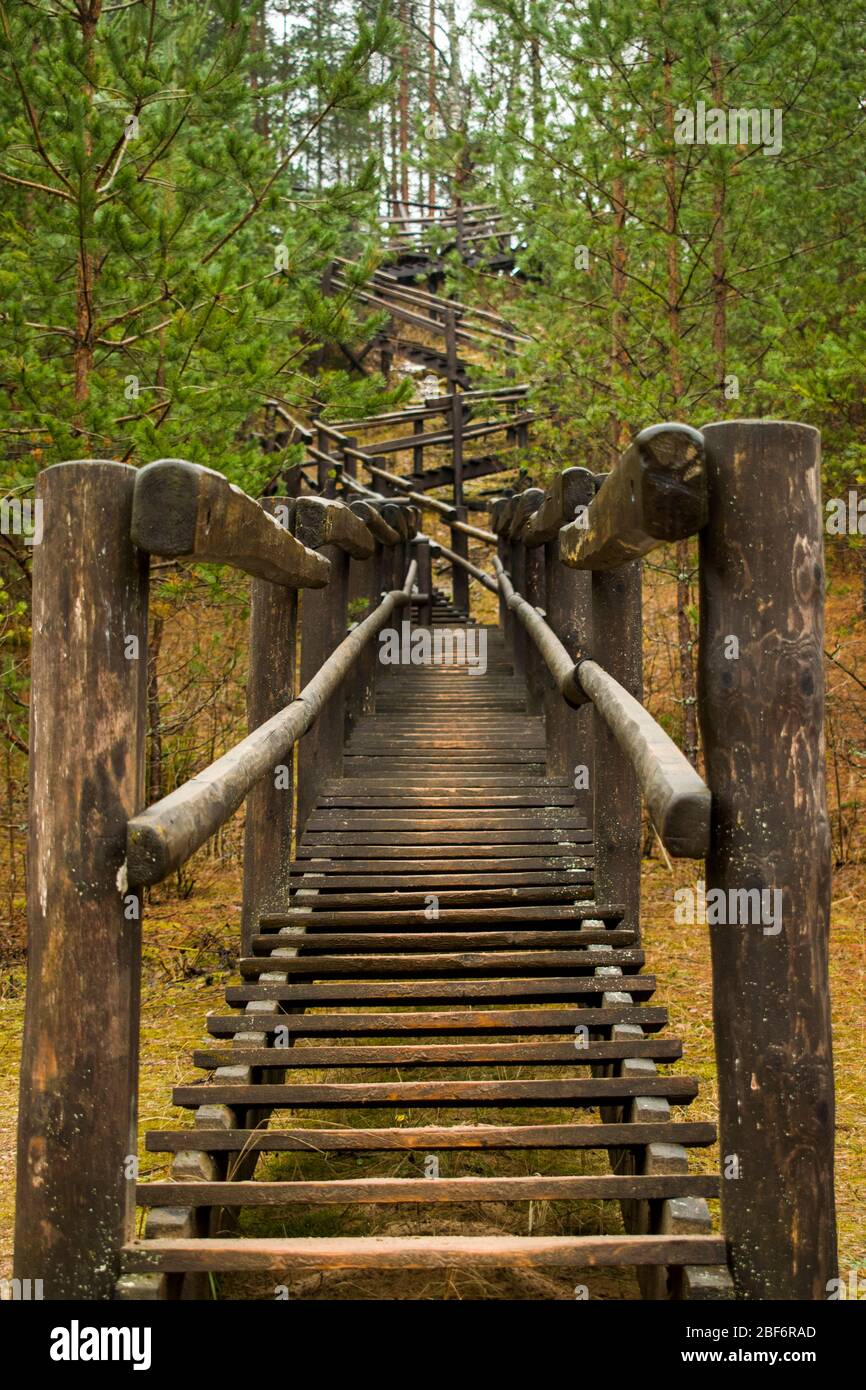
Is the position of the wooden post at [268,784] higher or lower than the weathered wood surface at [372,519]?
lower

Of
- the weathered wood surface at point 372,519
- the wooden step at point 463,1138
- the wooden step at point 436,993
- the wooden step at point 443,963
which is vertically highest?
the weathered wood surface at point 372,519

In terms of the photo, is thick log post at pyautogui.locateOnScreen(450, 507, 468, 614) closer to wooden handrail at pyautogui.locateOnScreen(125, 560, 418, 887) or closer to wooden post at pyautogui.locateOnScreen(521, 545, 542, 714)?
wooden post at pyautogui.locateOnScreen(521, 545, 542, 714)

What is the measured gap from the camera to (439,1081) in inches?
139

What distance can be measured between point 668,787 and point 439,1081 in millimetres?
1629

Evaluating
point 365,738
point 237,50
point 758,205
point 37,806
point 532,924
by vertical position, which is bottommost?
point 532,924

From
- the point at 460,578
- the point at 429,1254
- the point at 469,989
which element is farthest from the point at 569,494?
the point at 460,578

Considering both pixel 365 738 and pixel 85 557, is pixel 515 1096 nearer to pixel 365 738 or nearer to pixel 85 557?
pixel 85 557

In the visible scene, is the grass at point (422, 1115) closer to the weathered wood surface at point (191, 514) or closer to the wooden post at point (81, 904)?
the wooden post at point (81, 904)

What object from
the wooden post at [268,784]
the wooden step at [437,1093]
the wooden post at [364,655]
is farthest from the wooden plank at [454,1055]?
the wooden post at [364,655]

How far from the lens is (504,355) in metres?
10.5

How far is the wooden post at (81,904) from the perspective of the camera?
2.16 m

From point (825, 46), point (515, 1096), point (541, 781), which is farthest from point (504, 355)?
point (515, 1096)

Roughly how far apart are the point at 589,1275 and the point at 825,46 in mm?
6700

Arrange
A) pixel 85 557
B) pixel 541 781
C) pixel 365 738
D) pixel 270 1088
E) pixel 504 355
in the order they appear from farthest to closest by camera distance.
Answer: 1. pixel 504 355
2. pixel 365 738
3. pixel 541 781
4. pixel 270 1088
5. pixel 85 557
